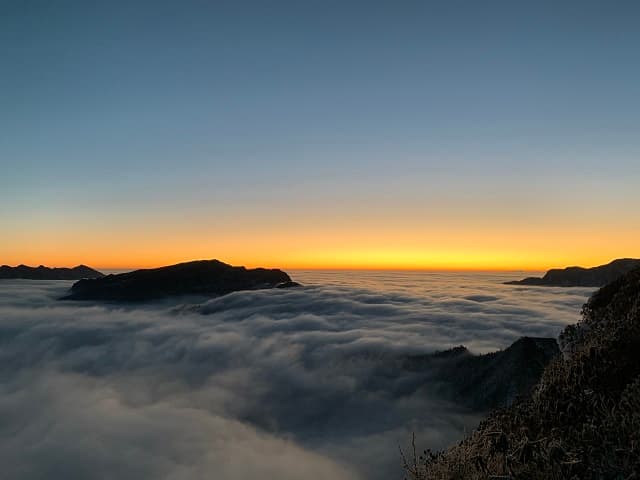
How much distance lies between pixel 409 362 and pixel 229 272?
5083 inches

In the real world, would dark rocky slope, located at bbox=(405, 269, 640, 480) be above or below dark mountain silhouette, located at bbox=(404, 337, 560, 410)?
above

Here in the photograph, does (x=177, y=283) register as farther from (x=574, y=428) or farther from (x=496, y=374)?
(x=574, y=428)

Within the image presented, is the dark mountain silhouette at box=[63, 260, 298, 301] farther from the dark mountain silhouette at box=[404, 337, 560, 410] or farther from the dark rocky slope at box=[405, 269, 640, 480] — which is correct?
the dark rocky slope at box=[405, 269, 640, 480]

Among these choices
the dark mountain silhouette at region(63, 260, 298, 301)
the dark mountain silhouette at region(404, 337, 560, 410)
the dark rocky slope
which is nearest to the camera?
the dark rocky slope

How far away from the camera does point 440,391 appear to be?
45906mm

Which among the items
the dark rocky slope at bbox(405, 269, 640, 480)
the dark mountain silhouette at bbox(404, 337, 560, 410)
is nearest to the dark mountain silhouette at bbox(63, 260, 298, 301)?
the dark mountain silhouette at bbox(404, 337, 560, 410)

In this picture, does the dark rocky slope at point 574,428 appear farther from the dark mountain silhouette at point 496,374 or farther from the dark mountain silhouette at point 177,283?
the dark mountain silhouette at point 177,283

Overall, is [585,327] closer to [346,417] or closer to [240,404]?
[346,417]

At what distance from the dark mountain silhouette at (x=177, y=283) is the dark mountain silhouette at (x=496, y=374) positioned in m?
136

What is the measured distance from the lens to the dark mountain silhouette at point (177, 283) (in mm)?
167625

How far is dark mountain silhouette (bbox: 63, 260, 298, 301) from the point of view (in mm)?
167625

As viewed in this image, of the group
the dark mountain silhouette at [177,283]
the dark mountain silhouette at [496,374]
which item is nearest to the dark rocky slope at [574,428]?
the dark mountain silhouette at [496,374]

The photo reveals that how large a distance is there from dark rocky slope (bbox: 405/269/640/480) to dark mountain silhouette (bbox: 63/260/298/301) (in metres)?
168

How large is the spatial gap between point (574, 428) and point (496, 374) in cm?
3075
